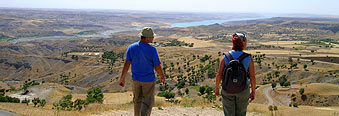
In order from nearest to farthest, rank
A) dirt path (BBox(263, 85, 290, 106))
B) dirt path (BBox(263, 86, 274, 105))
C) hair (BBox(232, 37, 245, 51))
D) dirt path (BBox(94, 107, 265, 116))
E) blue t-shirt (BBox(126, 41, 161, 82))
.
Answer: hair (BBox(232, 37, 245, 51)), blue t-shirt (BBox(126, 41, 161, 82)), dirt path (BBox(94, 107, 265, 116)), dirt path (BBox(263, 85, 290, 106)), dirt path (BBox(263, 86, 274, 105))

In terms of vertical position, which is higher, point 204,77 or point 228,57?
point 228,57

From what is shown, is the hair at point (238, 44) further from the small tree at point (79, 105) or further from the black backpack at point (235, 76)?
the small tree at point (79, 105)

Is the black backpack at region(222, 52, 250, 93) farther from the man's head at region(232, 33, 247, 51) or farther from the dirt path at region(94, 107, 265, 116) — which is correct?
the dirt path at region(94, 107, 265, 116)

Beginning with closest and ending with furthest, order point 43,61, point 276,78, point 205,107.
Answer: point 205,107 < point 276,78 < point 43,61

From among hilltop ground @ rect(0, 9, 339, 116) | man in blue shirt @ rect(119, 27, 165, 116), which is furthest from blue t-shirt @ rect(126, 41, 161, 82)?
hilltop ground @ rect(0, 9, 339, 116)

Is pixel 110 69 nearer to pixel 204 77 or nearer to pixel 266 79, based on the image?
pixel 204 77

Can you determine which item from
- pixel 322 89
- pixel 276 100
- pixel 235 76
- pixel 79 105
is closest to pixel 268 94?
pixel 276 100

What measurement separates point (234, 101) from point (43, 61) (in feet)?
353

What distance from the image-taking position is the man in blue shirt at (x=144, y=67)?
6.51 metres

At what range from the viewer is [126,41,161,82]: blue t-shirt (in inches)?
256

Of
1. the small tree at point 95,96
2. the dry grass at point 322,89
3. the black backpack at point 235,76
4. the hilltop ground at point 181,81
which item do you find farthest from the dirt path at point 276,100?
the black backpack at point 235,76

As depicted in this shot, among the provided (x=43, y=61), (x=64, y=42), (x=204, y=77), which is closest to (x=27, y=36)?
(x=64, y=42)

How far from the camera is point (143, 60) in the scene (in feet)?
21.3

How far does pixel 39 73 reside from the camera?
90.4m
